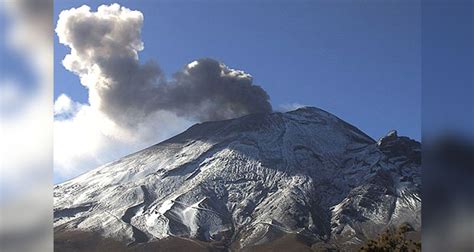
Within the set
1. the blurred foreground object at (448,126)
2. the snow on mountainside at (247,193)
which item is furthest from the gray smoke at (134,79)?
the blurred foreground object at (448,126)

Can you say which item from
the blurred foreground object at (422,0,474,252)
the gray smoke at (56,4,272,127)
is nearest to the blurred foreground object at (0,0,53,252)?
the blurred foreground object at (422,0,474,252)

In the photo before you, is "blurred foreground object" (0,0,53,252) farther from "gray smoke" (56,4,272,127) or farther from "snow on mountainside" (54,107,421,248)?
"snow on mountainside" (54,107,421,248)

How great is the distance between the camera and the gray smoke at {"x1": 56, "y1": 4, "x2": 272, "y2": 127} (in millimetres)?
5297

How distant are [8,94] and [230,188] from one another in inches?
156

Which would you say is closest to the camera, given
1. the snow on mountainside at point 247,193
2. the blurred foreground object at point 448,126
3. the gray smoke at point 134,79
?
the blurred foreground object at point 448,126

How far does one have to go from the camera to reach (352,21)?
207 inches

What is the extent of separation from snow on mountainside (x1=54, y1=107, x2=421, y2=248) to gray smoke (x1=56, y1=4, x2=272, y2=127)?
0.21 metres

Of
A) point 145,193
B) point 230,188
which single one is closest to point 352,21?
point 230,188

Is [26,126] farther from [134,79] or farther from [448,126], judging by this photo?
[134,79]

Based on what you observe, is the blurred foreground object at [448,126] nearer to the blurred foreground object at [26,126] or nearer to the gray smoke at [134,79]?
the blurred foreground object at [26,126]

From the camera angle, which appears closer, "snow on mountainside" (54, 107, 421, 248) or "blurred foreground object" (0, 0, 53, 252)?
"blurred foreground object" (0, 0, 53, 252)

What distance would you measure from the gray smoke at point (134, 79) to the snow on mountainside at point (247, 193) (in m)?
0.21

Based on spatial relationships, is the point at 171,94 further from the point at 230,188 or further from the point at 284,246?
the point at 284,246

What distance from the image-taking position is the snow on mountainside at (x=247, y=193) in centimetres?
570
